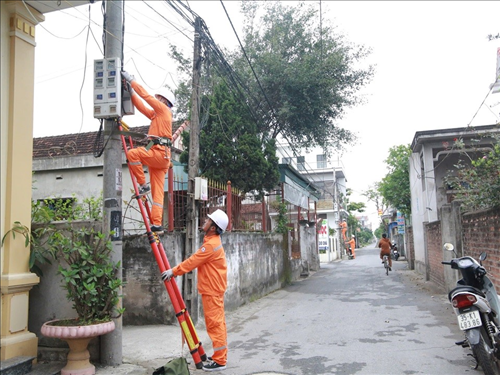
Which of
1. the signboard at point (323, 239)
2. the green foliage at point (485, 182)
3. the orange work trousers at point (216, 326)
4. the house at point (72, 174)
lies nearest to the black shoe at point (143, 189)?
the orange work trousers at point (216, 326)

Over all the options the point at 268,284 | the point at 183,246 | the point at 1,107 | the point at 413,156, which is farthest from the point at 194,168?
the point at 413,156

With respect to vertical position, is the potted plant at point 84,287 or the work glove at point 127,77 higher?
the work glove at point 127,77

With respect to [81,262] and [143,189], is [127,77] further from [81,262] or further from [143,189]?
[81,262]

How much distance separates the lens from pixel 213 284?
16.7 feet

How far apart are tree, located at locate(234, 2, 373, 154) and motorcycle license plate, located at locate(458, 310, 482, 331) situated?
429 inches

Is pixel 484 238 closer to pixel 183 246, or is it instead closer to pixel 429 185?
pixel 183 246

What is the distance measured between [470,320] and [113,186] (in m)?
4.29

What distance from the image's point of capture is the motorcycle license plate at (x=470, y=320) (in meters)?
4.31

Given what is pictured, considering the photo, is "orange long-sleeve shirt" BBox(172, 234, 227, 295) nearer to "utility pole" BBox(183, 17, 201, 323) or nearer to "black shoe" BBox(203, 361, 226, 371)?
"black shoe" BBox(203, 361, 226, 371)

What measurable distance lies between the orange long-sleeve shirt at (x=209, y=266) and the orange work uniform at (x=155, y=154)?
1.02 m

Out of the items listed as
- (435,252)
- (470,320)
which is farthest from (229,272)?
(435,252)

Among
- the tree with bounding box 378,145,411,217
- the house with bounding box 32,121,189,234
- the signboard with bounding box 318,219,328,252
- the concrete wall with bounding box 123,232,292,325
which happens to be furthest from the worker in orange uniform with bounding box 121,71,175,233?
the signboard with bounding box 318,219,328,252

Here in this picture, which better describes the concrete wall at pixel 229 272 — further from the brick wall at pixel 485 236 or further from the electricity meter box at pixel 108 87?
the brick wall at pixel 485 236

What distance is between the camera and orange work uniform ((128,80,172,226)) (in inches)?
221
